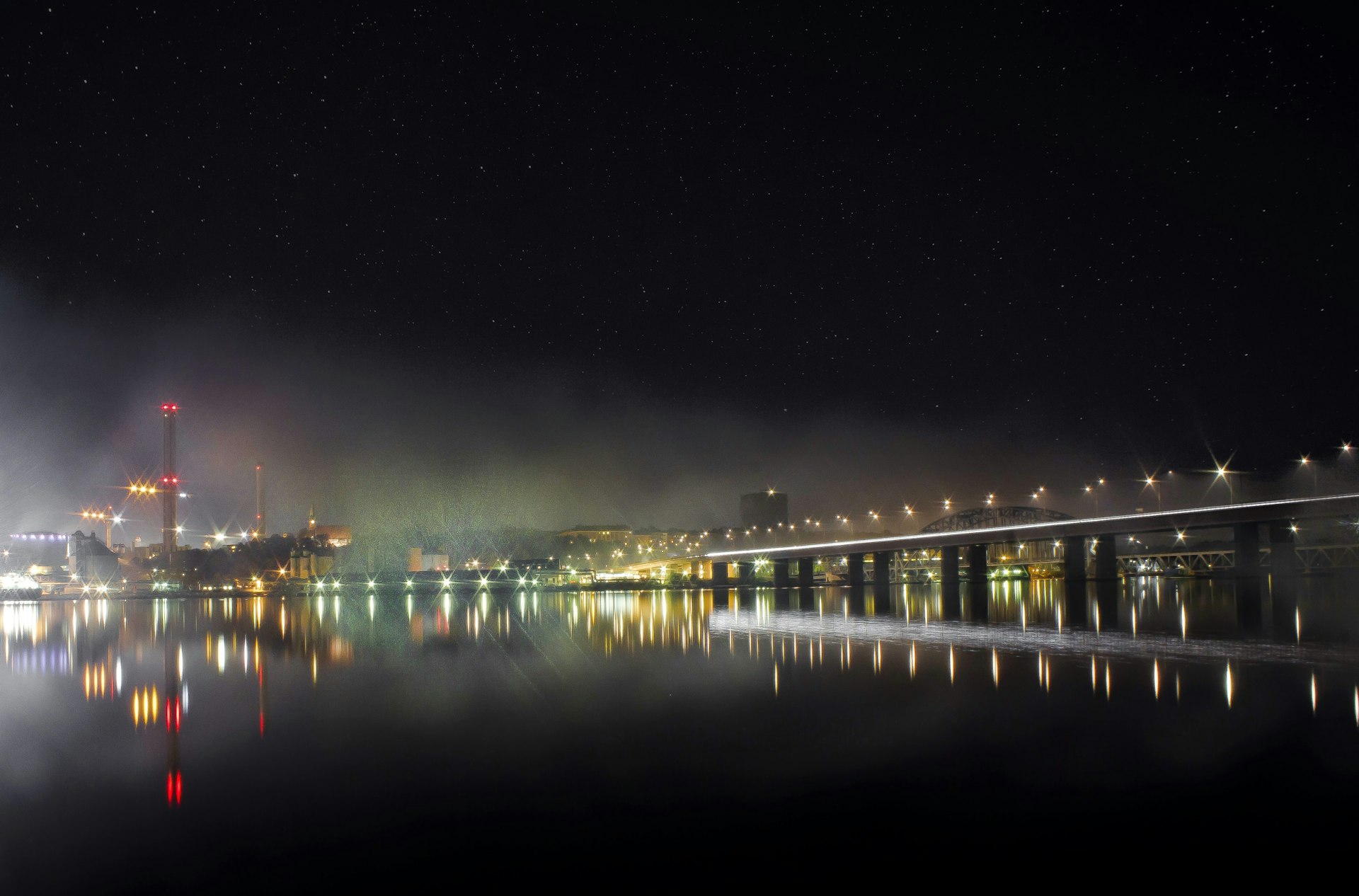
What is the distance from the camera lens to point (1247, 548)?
235 feet

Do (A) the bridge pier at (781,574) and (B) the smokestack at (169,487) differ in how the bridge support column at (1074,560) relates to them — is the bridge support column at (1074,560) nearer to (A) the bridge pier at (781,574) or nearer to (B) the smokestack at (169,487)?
(A) the bridge pier at (781,574)

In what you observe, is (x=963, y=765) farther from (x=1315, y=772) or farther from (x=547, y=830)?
(x=547, y=830)

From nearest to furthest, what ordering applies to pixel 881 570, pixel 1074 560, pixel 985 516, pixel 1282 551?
pixel 1282 551, pixel 1074 560, pixel 881 570, pixel 985 516

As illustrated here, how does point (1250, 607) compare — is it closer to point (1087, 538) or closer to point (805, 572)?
point (1087, 538)

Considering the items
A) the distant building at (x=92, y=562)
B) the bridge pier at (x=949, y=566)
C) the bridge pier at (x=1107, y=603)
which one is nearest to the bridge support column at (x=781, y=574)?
the bridge pier at (x=949, y=566)

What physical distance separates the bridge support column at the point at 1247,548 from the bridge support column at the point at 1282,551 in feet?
22.8

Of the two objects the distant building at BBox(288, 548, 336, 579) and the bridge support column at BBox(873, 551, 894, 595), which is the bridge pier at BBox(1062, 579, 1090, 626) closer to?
the bridge support column at BBox(873, 551, 894, 595)

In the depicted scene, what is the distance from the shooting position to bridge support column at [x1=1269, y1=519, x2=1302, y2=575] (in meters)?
79.8

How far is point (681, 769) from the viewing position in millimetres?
13797

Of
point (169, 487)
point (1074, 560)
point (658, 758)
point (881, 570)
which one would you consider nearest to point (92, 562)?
point (169, 487)

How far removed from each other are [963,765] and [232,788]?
9.84m

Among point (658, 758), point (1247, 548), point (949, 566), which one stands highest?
point (658, 758)

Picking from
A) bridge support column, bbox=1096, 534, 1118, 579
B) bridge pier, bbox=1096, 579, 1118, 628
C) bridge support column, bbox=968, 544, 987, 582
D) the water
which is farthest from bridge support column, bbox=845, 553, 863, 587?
the water

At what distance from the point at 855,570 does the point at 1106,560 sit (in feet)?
75.9
